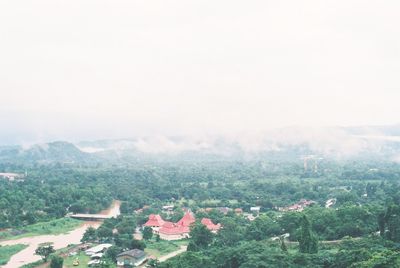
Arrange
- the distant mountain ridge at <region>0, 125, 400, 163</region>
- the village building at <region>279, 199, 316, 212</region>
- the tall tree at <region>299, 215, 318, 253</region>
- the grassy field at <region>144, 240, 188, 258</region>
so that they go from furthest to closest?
1. the distant mountain ridge at <region>0, 125, 400, 163</region>
2. the village building at <region>279, 199, 316, 212</region>
3. the grassy field at <region>144, 240, 188, 258</region>
4. the tall tree at <region>299, 215, 318, 253</region>

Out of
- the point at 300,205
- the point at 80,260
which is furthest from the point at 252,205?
the point at 80,260

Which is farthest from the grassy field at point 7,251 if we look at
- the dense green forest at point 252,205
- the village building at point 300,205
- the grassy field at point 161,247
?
the village building at point 300,205

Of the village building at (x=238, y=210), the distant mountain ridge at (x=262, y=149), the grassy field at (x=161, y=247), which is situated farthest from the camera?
the distant mountain ridge at (x=262, y=149)

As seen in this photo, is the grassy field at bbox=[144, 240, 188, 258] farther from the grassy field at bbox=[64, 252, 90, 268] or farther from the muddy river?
the muddy river

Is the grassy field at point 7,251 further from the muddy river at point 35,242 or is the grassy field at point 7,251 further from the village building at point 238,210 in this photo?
the village building at point 238,210

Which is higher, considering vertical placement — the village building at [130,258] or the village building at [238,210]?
the village building at [130,258]

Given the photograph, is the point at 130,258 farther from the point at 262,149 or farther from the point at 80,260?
the point at 262,149

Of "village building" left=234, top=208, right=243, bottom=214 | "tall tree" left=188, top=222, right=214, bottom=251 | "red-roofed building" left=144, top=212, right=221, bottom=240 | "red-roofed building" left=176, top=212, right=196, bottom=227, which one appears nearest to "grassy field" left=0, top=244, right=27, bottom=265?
"red-roofed building" left=144, top=212, right=221, bottom=240

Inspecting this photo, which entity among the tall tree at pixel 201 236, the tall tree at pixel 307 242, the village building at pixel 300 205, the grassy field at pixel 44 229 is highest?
the tall tree at pixel 307 242
